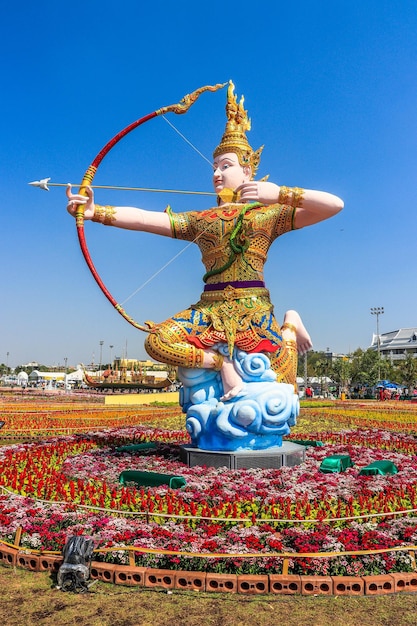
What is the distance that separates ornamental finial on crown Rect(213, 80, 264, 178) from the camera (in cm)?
1045

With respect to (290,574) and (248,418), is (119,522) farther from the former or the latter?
(248,418)

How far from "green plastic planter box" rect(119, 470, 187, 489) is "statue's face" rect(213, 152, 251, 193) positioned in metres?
5.58

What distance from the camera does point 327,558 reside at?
16.8 ft

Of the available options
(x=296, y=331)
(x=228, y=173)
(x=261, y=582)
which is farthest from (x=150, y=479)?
(x=228, y=173)

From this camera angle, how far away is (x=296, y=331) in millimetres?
10797

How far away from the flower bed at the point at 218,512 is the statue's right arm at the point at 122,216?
446 cm

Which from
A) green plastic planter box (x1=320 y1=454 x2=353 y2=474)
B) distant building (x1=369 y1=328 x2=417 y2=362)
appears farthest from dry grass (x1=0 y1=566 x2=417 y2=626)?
distant building (x1=369 y1=328 x2=417 y2=362)

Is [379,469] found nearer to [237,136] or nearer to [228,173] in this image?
[228,173]

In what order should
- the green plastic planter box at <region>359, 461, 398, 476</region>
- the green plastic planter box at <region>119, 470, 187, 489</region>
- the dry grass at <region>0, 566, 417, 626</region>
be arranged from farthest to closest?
the green plastic planter box at <region>359, 461, 398, 476</region>, the green plastic planter box at <region>119, 470, 187, 489</region>, the dry grass at <region>0, 566, 417, 626</region>

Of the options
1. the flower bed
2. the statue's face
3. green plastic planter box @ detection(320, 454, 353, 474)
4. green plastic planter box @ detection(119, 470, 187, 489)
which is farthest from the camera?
the statue's face

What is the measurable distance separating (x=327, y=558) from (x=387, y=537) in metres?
0.97

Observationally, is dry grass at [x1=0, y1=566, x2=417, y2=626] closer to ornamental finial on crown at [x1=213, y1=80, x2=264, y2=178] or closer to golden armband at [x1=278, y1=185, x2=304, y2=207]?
golden armband at [x1=278, y1=185, x2=304, y2=207]

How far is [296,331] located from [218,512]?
4859mm

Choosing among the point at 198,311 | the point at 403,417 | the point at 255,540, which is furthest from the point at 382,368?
the point at 255,540
